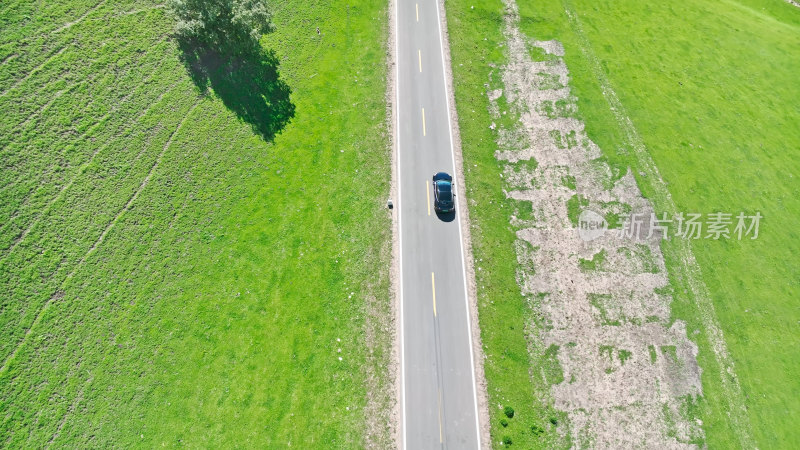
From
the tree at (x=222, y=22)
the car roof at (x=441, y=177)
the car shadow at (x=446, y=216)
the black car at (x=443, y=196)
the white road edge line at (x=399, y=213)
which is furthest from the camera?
the car roof at (x=441, y=177)

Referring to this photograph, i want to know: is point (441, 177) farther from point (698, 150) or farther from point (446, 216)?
point (698, 150)

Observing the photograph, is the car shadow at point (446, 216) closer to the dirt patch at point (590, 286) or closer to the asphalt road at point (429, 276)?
the asphalt road at point (429, 276)

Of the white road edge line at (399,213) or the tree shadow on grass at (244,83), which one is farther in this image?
the tree shadow on grass at (244,83)

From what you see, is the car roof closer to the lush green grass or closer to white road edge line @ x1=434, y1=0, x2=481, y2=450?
white road edge line @ x1=434, y1=0, x2=481, y2=450

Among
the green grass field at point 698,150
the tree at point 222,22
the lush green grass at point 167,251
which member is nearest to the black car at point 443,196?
the green grass field at point 698,150

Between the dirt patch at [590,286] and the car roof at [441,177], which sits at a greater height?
the car roof at [441,177]

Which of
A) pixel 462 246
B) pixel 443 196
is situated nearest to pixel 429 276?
pixel 462 246

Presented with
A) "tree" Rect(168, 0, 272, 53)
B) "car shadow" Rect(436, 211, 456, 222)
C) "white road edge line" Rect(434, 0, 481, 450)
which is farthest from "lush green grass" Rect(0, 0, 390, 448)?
A: "white road edge line" Rect(434, 0, 481, 450)
